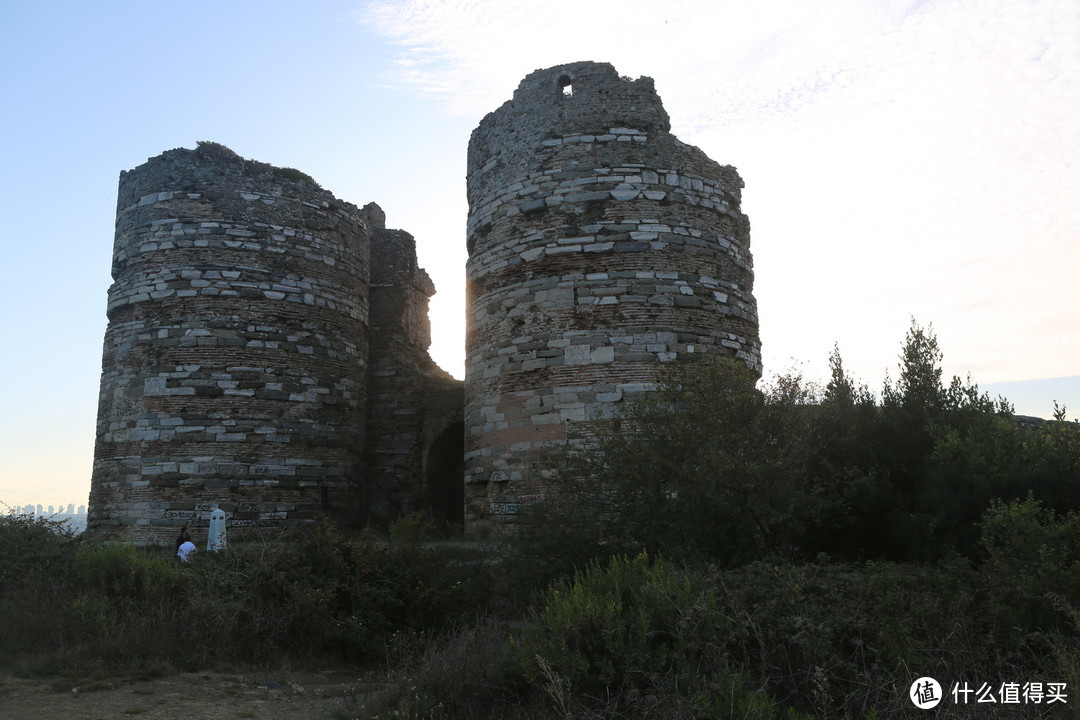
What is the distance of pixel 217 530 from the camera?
1296 centimetres

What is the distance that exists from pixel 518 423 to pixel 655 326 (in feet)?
8.54

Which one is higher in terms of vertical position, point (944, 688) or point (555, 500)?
point (555, 500)

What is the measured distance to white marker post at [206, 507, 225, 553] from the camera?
41.8ft

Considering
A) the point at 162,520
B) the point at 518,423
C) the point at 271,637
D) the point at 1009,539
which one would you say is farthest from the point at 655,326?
the point at 162,520

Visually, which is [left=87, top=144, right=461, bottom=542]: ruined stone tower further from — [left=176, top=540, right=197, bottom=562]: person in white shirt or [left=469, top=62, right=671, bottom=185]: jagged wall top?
[left=469, top=62, right=671, bottom=185]: jagged wall top

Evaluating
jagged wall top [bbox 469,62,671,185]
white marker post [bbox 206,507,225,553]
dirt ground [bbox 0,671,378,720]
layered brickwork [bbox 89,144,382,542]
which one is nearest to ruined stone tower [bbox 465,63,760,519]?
jagged wall top [bbox 469,62,671,185]

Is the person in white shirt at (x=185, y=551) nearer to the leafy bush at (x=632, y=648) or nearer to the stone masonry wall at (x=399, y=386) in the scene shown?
the stone masonry wall at (x=399, y=386)

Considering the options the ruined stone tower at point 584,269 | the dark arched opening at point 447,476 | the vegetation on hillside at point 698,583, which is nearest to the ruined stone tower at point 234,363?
the dark arched opening at point 447,476

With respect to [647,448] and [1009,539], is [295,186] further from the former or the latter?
[1009,539]

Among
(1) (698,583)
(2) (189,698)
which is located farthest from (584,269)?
(2) (189,698)

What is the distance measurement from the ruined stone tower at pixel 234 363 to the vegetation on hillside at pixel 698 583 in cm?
253

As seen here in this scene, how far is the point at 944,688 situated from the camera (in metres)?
5.18

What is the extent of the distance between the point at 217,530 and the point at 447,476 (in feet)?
18.4

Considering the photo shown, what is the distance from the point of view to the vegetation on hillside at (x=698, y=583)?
549cm
